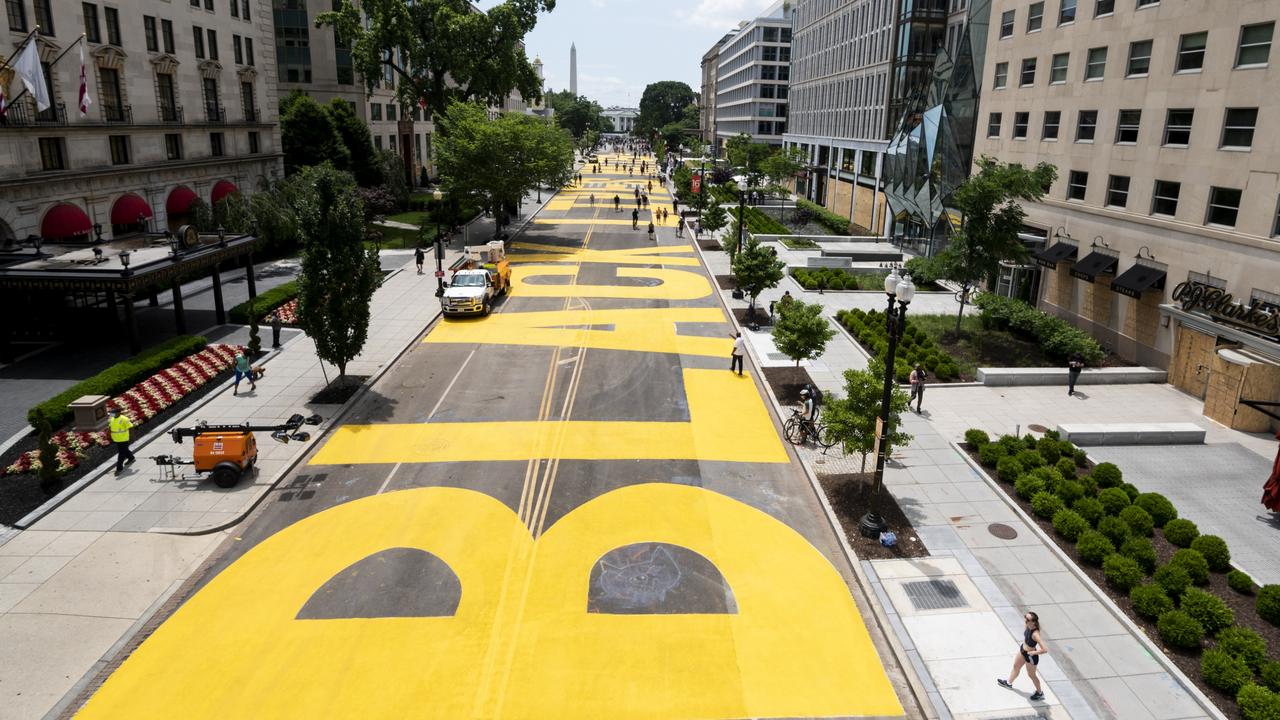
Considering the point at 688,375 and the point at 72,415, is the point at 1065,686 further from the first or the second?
the point at 72,415

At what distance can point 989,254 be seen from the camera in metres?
29.9

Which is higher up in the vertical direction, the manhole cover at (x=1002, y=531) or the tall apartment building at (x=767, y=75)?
the tall apartment building at (x=767, y=75)

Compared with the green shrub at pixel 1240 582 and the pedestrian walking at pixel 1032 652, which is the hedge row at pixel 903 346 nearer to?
the green shrub at pixel 1240 582

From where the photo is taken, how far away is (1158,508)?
54.7 feet

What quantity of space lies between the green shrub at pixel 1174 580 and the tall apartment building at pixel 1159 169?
11829 mm

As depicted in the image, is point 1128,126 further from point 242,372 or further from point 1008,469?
point 242,372

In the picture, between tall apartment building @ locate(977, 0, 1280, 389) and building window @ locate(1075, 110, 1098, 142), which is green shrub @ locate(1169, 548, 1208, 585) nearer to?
tall apartment building @ locate(977, 0, 1280, 389)

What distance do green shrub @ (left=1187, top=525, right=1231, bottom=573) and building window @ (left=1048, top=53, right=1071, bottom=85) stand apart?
2467 cm

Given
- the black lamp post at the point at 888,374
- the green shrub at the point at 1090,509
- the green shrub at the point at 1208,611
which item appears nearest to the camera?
the green shrub at the point at 1208,611

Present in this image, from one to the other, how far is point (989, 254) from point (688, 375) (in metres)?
13.2

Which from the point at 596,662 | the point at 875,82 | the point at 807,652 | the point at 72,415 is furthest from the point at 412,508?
the point at 875,82

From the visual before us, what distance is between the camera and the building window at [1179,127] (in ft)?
84.8

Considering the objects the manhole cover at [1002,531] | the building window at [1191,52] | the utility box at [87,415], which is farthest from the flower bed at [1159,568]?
the utility box at [87,415]

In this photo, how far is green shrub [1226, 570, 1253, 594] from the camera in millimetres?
14289
